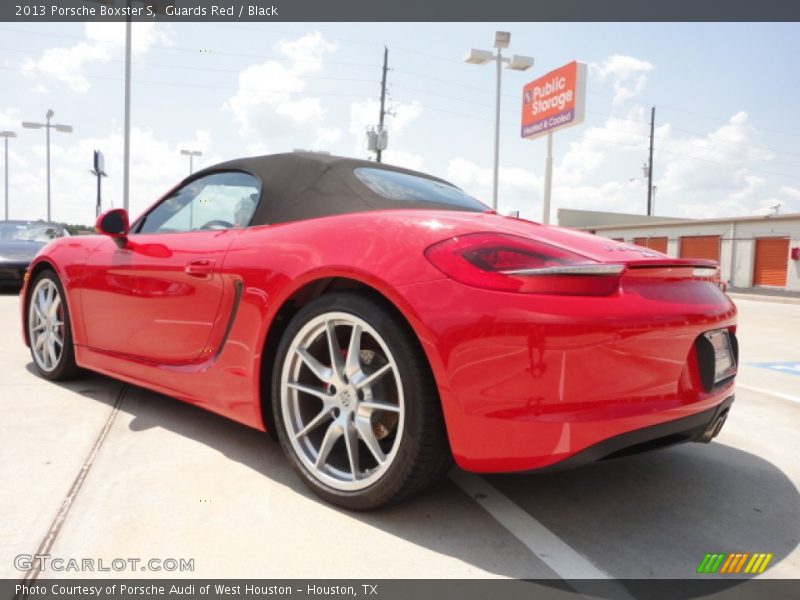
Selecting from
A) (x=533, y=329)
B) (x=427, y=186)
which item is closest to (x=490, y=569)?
(x=533, y=329)

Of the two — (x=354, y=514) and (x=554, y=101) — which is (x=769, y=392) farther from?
(x=554, y=101)

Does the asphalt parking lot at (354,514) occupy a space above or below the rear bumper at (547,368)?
below

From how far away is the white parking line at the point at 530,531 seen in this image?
1.71 meters

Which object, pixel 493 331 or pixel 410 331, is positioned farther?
pixel 410 331

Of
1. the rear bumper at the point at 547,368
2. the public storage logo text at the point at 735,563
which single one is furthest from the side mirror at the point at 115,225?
the public storage logo text at the point at 735,563

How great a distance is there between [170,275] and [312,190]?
788mm

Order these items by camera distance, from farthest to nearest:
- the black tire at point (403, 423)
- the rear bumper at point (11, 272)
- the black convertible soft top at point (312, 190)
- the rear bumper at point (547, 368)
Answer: the rear bumper at point (11, 272) → the black convertible soft top at point (312, 190) → the black tire at point (403, 423) → the rear bumper at point (547, 368)

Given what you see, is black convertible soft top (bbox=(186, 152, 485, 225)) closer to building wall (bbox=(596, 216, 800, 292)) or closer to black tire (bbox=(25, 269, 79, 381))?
black tire (bbox=(25, 269, 79, 381))

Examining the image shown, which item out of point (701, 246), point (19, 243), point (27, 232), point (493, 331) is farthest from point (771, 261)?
point (493, 331)

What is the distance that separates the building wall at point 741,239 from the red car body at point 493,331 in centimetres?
2618

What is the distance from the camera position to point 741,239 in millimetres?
26375

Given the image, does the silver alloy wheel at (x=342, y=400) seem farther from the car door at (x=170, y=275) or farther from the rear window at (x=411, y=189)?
the rear window at (x=411, y=189)

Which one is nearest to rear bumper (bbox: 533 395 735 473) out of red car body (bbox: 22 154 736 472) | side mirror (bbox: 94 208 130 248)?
red car body (bbox: 22 154 736 472)

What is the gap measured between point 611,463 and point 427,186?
151 centimetres
